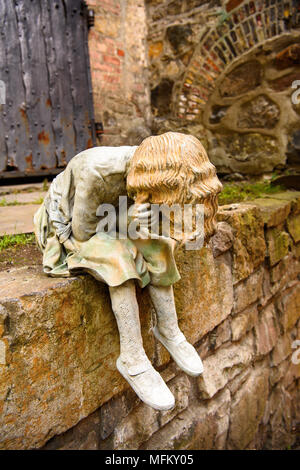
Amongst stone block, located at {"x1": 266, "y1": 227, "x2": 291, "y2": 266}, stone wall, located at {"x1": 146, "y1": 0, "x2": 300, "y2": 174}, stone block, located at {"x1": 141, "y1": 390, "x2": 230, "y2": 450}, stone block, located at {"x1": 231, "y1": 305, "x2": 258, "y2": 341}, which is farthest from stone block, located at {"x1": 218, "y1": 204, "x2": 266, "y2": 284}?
stone wall, located at {"x1": 146, "y1": 0, "x2": 300, "y2": 174}

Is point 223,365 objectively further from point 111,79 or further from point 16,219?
point 111,79

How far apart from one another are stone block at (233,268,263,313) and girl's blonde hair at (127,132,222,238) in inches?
51.6

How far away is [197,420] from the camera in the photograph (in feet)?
6.36

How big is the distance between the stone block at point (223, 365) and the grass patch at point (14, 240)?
1198 mm

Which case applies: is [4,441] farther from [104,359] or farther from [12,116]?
[12,116]

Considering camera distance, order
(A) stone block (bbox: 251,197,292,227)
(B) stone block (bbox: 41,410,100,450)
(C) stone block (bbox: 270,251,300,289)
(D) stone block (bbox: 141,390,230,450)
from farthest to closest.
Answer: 1. (C) stone block (bbox: 270,251,300,289)
2. (A) stone block (bbox: 251,197,292,227)
3. (D) stone block (bbox: 141,390,230,450)
4. (B) stone block (bbox: 41,410,100,450)

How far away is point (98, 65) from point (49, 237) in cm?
276

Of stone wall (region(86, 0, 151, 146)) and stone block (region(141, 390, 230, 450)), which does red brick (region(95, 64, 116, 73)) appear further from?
stone block (region(141, 390, 230, 450))

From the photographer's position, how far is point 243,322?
92.4 inches

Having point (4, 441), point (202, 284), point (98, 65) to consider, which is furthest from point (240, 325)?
point (98, 65)

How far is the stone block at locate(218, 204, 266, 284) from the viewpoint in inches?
84.4

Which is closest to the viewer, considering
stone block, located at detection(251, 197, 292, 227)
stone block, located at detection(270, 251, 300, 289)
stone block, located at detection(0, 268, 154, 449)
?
stone block, located at detection(0, 268, 154, 449)

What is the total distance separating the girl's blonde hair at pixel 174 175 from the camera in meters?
0.97

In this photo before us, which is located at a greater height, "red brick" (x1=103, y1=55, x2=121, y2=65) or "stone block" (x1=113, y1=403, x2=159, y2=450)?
"red brick" (x1=103, y1=55, x2=121, y2=65)
